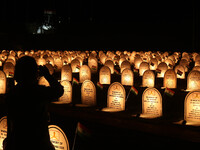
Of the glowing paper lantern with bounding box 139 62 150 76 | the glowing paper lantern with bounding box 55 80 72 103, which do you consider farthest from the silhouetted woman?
the glowing paper lantern with bounding box 139 62 150 76

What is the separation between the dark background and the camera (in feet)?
65.5

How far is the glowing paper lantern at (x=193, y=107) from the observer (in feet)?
13.0

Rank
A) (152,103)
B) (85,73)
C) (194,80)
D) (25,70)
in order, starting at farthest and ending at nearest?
1. (85,73)
2. (194,80)
3. (152,103)
4. (25,70)

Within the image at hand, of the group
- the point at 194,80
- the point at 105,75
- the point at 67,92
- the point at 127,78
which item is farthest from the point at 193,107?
the point at 105,75

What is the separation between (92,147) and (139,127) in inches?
95.9

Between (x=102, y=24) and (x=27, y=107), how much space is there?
21.6 metres

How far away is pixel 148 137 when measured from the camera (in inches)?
160

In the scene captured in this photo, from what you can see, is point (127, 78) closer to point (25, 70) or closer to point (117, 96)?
point (117, 96)

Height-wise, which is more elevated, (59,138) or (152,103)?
(152,103)

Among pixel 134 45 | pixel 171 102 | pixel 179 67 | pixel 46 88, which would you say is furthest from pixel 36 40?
pixel 46 88

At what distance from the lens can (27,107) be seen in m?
2.13

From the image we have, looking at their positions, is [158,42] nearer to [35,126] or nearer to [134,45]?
Answer: [134,45]

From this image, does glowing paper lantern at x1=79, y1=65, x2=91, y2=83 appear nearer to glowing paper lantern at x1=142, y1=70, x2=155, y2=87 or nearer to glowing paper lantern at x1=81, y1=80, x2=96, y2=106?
glowing paper lantern at x1=142, y1=70, x2=155, y2=87

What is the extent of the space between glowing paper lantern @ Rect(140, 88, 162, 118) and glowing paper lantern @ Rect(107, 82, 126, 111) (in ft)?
1.33
